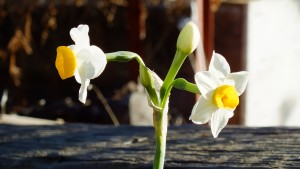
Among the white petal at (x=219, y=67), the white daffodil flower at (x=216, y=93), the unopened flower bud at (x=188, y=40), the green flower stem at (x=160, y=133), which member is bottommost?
the green flower stem at (x=160, y=133)

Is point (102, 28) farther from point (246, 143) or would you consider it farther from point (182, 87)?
point (182, 87)

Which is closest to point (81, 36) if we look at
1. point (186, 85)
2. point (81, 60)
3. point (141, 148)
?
point (81, 60)

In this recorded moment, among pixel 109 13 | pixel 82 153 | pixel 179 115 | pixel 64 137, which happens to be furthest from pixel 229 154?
pixel 109 13

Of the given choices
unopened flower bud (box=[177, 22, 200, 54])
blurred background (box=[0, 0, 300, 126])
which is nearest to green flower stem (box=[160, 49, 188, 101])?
unopened flower bud (box=[177, 22, 200, 54])

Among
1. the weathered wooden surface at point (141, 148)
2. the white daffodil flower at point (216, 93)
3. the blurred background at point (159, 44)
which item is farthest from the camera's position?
the blurred background at point (159, 44)

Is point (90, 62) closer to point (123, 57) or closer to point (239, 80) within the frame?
point (123, 57)

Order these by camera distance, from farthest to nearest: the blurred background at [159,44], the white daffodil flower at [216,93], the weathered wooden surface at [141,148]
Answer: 1. the blurred background at [159,44]
2. the weathered wooden surface at [141,148]
3. the white daffodil flower at [216,93]

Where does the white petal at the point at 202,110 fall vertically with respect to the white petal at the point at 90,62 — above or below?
below

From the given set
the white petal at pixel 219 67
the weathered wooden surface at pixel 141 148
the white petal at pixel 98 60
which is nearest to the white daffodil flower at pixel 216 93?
the white petal at pixel 219 67

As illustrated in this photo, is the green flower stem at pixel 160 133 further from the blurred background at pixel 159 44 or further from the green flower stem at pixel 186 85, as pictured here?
the blurred background at pixel 159 44

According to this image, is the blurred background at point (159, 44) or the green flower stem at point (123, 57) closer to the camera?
the green flower stem at point (123, 57)
